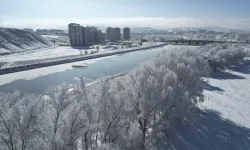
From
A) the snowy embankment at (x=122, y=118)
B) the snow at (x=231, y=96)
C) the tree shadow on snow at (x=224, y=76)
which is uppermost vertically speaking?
the snowy embankment at (x=122, y=118)

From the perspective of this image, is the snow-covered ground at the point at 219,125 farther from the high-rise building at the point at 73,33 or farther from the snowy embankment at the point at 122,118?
the high-rise building at the point at 73,33

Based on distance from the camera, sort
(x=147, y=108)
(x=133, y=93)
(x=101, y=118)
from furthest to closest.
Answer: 1. (x=133, y=93)
2. (x=147, y=108)
3. (x=101, y=118)

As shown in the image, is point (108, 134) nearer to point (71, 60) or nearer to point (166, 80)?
point (166, 80)

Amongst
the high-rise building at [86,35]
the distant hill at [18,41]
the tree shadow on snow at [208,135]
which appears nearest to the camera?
the tree shadow on snow at [208,135]

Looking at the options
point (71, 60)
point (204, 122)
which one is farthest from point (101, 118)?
point (71, 60)

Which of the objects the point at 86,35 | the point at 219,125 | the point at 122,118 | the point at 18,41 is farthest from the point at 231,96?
the point at 86,35

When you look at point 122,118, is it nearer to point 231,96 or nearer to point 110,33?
point 231,96

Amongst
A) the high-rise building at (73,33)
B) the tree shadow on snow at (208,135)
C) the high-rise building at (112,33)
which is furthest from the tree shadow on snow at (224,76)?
the high-rise building at (112,33)

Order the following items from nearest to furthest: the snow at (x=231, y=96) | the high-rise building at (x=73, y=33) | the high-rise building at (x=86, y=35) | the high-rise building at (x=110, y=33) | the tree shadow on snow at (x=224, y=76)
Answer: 1. the snow at (x=231, y=96)
2. the tree shadow on snow at (x=224, y=76)
3. the high-rise building at (x=73, y=33)
4. the high-rise building at (x=86, y=35)
5. the high-rise building at (x=110, y=33)
